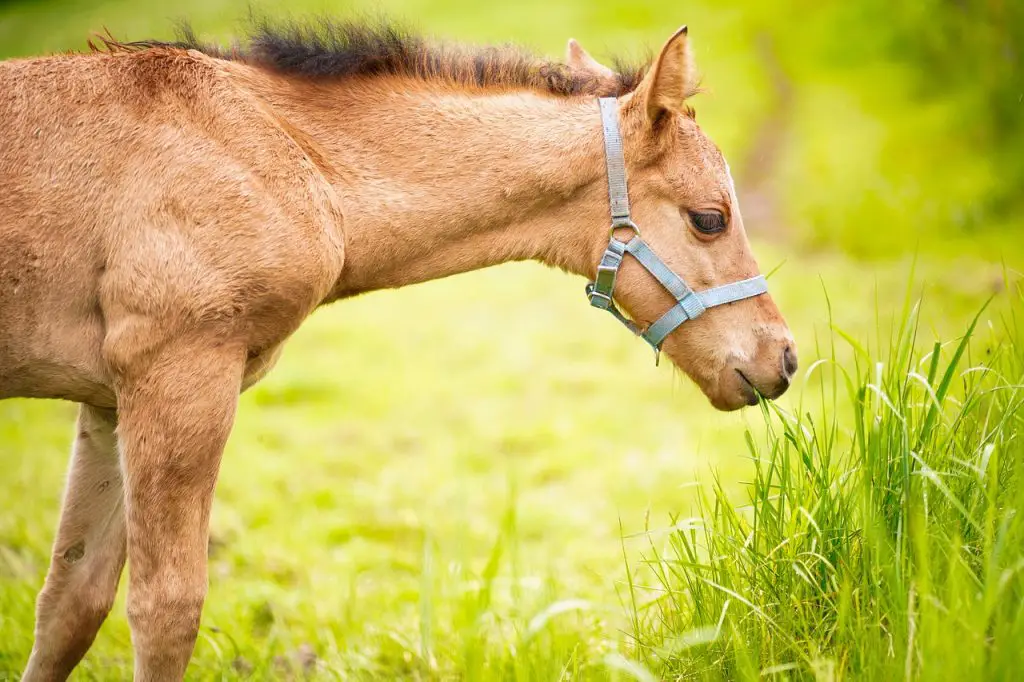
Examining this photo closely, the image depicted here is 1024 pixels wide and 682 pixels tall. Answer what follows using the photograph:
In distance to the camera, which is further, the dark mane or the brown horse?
the dark mane

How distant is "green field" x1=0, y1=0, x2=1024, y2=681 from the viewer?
2.60 metres

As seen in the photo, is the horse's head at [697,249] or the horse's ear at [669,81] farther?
the horse's head at [697,249]

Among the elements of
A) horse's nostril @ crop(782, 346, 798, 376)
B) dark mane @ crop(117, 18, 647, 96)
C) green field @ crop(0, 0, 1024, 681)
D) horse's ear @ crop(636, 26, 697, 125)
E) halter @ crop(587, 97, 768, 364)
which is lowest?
green field @ crop(0, 0, 1024, 681)

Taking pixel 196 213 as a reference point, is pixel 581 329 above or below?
below

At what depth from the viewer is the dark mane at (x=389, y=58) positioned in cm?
320

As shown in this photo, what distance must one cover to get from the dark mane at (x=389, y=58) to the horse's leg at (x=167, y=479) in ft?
3.74

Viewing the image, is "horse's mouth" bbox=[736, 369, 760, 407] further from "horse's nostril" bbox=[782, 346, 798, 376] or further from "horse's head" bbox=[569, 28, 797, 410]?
"horse's nostril" bbox=[782, 346, 798, 376]

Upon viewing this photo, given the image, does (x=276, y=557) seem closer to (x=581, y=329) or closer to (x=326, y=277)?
(x=326, y=277)

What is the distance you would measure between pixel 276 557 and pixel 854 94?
15955 mm

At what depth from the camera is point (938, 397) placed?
2.82 meters

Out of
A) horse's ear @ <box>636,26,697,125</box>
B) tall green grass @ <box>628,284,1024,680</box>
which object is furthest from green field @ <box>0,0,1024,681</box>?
horse's ear @ <box>636,26,697,125</box>

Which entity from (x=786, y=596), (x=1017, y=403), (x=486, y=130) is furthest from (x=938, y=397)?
(x=486, y=130)

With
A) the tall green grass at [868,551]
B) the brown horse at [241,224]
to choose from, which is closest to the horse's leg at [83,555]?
the brown horse at [241,224]

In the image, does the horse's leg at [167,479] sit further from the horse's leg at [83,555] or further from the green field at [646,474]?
the green field at [646,474]
